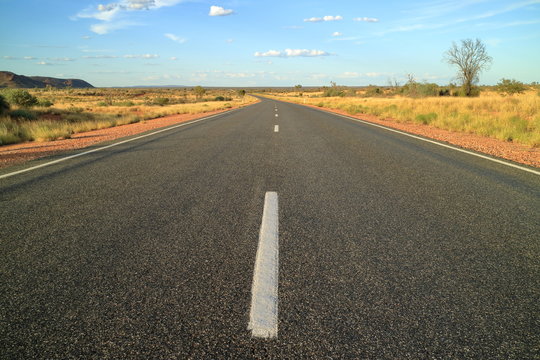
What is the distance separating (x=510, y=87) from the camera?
34.6 metres

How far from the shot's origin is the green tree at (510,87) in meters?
34.2

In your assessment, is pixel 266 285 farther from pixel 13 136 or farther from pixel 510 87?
pixel 510 87

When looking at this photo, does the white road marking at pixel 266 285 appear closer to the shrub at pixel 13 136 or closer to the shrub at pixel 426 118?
the shrub at pixel 13 136

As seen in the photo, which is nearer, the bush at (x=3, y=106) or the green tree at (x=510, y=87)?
the bush at (x=3, y=106)

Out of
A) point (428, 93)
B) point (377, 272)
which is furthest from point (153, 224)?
point (428, 93)

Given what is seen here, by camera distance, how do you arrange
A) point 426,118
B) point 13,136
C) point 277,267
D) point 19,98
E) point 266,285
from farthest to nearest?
point 19,98 → point 426,118 → point 13,136 → point 277,267 → point 266,285

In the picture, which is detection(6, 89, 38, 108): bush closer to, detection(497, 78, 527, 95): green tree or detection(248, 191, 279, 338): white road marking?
detection(248, 191, 279, 338): white road marking

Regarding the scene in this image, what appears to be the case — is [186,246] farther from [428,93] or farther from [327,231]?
[428,93]

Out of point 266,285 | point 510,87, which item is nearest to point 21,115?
point 266,285

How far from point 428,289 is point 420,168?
4.11m

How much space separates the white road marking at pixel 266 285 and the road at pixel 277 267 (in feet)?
0.12

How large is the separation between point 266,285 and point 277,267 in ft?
0.80


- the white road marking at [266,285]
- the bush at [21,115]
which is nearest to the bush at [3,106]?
the bush at [21,115]

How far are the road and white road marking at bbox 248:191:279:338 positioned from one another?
4 centimetres
